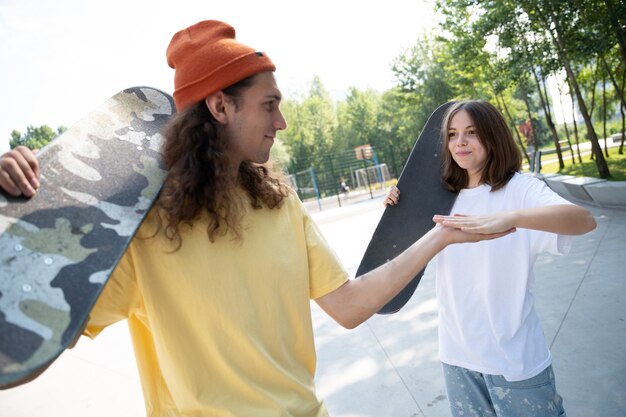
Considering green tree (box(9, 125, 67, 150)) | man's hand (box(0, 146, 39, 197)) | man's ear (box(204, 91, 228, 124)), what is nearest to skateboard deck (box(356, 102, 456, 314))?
man's ear (box(204, 91, 228, 124))

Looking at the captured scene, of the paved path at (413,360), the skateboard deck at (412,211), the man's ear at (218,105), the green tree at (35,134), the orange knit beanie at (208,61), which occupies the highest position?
the green tree at (35,134)

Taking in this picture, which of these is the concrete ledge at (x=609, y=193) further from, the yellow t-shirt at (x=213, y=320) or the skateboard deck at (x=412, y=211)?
the yellow t-shirt at (x=213, y=320)

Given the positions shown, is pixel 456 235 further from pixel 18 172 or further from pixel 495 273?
pixel 18 172

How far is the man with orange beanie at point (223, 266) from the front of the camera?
1125 millimetres

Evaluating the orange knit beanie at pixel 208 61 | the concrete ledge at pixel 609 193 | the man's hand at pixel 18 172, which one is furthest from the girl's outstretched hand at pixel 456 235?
the concrete ledge at pixel 609 193

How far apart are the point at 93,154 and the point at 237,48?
526 millimetres

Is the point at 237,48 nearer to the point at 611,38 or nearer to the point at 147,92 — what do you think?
the point at 147,92

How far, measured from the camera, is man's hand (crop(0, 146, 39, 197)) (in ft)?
3.57

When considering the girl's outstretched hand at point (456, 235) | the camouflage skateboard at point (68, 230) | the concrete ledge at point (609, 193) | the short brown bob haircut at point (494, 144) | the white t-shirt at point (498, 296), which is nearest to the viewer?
the camouflage skateboard at point (68, 230)

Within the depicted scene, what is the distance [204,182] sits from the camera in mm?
1225

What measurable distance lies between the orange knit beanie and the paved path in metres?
2.44

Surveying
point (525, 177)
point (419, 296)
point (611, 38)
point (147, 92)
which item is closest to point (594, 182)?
point (611, 38)

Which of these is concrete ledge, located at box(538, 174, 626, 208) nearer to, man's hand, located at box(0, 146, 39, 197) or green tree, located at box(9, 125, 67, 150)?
man's hand, located at box(0, 146, 39, 197)

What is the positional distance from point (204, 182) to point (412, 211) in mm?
1441
